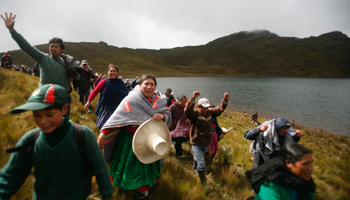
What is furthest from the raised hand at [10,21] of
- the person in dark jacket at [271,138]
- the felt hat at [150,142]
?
the person in dark jacket at [271,138]

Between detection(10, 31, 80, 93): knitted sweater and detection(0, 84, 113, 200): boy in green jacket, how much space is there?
1973 millimetres

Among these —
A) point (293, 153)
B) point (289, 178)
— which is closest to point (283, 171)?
point (289, 178)

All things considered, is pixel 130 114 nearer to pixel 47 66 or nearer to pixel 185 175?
pixel 47 66

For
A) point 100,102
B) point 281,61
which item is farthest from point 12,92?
point 281,61

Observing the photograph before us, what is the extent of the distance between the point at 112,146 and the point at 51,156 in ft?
3.61

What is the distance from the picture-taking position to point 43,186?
138cm

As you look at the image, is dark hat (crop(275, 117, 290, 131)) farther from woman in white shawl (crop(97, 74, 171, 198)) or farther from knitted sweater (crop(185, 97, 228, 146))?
woman in white shawl (crop(97, 74, 171, 198))

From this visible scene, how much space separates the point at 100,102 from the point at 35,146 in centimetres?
274

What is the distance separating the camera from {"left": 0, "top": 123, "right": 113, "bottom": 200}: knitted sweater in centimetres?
129

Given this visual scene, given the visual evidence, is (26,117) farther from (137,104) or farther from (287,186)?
(287,186)

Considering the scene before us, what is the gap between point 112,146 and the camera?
7.88 ft

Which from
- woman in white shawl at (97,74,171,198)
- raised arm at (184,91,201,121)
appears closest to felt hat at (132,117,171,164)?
woman in white shawl at (97,74,171,198)

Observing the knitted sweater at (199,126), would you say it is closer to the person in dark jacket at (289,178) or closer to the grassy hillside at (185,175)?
the grassy hillside at (185,175)

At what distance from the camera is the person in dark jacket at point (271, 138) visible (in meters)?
3.32
